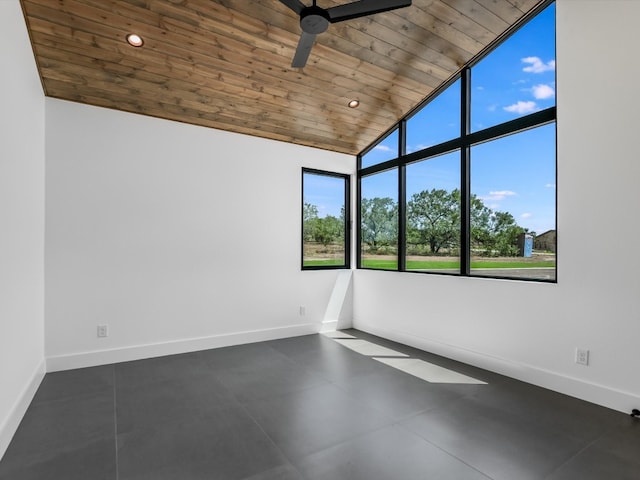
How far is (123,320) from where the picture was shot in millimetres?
3686

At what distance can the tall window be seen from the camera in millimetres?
→ 3232

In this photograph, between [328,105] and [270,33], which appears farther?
[328,105]

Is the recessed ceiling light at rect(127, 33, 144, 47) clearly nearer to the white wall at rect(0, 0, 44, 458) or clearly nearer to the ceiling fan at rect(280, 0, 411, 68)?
the white wall at rect(0, 0, 44, 458)

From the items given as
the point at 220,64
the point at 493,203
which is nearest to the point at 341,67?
the point at 220,64

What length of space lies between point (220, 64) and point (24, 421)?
3242 millimetres

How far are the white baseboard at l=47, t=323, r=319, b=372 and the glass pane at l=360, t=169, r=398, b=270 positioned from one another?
1336 millimetres

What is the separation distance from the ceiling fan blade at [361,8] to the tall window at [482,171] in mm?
1785

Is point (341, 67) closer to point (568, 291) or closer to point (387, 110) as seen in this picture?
point (387, 110)

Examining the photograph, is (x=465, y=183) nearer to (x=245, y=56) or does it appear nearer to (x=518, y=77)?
(x=518, y=77)

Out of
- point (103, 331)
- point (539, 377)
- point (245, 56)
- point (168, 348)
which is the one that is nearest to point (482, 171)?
point (539, 377)

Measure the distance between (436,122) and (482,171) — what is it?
0.93m

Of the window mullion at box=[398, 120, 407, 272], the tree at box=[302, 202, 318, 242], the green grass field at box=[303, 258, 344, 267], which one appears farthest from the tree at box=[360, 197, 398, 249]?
the tree at box=[302, 202, 318, 242]

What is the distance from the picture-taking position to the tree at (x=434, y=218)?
13.3 ft

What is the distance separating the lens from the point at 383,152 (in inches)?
197
